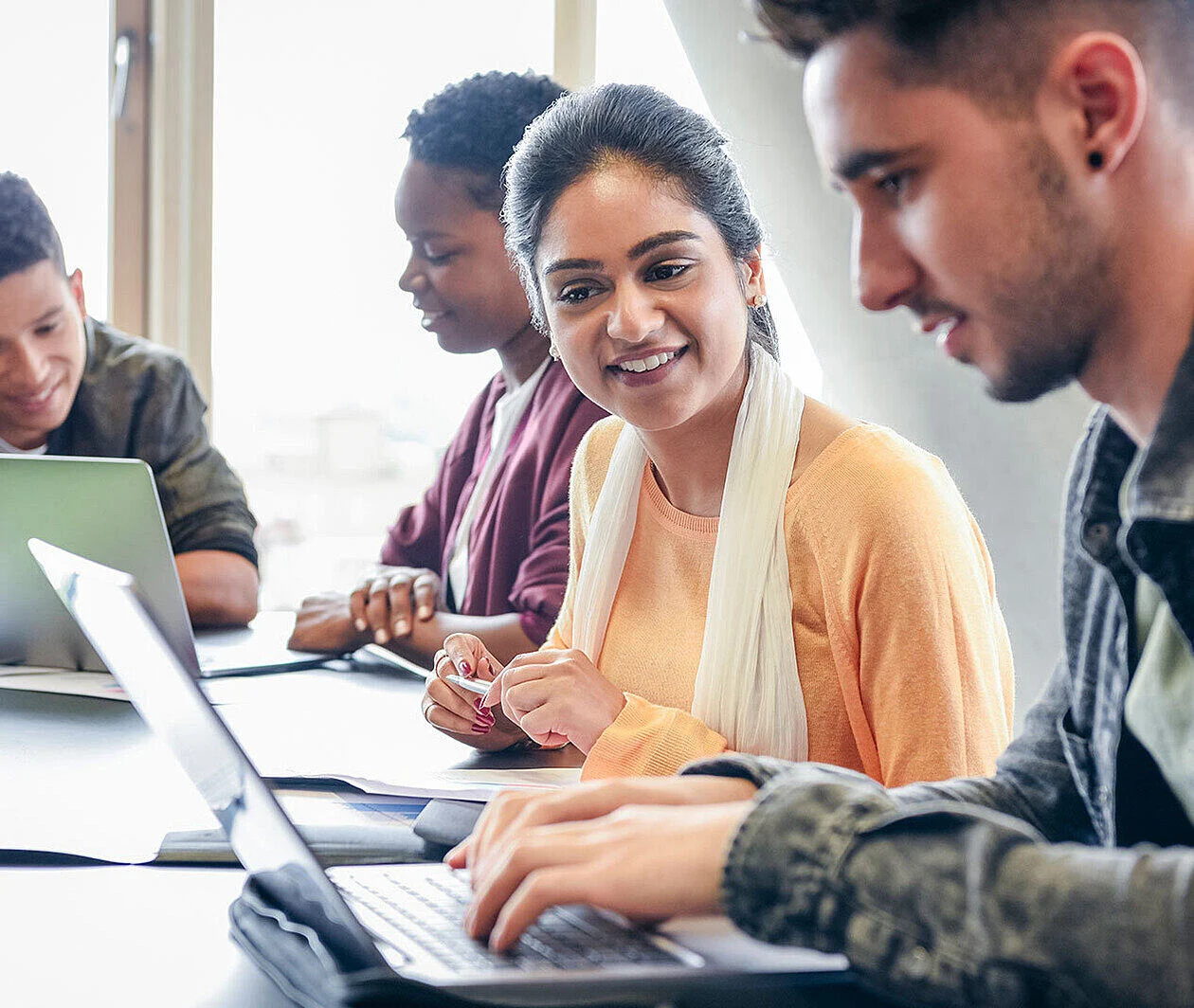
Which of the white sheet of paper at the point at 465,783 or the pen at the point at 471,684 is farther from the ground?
the pen at the point at 471,684

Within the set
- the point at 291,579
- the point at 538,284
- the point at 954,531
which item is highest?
the point at 538,284

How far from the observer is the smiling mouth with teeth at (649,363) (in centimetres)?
129

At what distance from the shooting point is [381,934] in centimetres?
62

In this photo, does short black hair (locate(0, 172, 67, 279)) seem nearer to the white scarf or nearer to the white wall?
the white wall

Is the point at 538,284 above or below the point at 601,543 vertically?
above

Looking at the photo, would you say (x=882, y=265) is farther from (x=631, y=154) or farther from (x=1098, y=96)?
(x=631, y=154)

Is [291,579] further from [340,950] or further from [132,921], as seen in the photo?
[340,950]

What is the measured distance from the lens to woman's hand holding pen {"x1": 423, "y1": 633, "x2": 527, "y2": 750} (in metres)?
1.23

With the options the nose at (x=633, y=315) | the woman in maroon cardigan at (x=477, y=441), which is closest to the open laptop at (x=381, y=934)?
the nose at (x=633, y=315)

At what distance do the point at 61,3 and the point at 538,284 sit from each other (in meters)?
2.30

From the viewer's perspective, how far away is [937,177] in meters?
0.64

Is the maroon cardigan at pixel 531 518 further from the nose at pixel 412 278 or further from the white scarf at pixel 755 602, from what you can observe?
the white scarf at pixel 755 602

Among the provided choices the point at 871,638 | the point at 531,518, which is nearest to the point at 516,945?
the point at 871,638

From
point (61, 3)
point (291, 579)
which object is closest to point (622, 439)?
point (291, 579)
